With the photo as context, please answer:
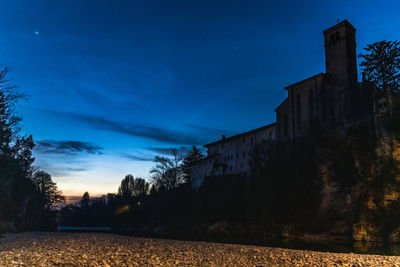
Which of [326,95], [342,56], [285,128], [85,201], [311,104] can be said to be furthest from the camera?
[85,201]

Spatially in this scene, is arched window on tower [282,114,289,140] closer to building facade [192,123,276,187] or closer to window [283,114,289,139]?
window [283,114,289,139]

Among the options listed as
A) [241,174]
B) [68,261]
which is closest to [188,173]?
[241,174]

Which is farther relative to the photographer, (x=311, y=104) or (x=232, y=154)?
(x=232, y=154)

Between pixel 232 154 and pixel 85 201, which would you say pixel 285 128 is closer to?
pixel 232 154

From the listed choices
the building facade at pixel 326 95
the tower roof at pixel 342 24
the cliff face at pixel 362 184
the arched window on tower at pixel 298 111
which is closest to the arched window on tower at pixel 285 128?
the building facade at pixel 326 95

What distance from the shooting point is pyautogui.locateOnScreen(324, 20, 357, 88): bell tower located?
48.2 meters

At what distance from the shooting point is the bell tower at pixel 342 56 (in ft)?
158

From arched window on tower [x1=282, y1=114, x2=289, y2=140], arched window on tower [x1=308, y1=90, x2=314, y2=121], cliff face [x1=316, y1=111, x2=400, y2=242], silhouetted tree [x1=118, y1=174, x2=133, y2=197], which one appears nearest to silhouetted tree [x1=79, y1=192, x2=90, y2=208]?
silhouetted tree [x1=118, y1=174, x2=133, y2=197]

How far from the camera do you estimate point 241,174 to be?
59344mm

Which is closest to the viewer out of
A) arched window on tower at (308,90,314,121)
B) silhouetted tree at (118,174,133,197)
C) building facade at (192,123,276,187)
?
arched window on tower at (308,90,314,121)

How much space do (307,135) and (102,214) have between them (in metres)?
97.8

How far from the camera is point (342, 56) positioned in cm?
4875

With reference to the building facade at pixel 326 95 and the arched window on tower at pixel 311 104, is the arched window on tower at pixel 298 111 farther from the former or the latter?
the arched window on tower at pixel 311 104

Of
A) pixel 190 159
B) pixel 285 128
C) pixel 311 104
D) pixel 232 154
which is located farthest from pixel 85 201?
pixel 311 104
